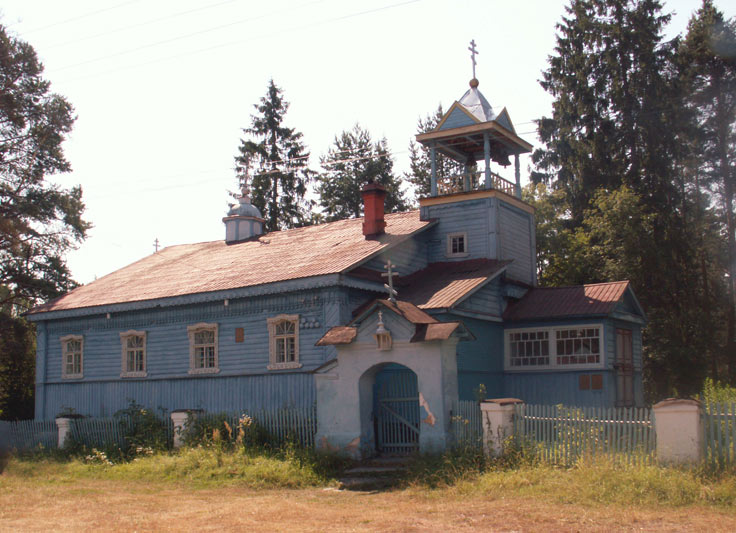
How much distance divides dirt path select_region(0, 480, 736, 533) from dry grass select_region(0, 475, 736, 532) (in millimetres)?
13

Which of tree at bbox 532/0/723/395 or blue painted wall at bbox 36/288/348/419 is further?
tree at bbox 532/0/723/395

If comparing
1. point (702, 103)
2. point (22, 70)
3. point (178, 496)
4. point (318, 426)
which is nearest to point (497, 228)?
point (318, 426)

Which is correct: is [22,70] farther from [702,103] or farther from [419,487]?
[702,103]

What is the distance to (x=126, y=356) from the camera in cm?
2303

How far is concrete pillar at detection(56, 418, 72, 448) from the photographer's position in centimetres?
2081

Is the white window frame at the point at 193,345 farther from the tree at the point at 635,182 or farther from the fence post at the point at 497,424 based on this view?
the tree at the point at 635,182

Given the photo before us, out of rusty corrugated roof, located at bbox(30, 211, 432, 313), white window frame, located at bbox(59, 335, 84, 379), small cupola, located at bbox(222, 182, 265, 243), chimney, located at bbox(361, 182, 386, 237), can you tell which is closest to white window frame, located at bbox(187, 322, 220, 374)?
rusty corrugated roof, located at bbox(30, 211, 432, 313)

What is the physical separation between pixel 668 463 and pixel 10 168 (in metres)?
27.3

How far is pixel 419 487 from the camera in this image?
42.8ft

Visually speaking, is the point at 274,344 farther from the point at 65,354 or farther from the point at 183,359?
the point at 65,354

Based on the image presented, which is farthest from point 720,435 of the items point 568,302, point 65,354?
point 65,354

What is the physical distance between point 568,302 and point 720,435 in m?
8.78

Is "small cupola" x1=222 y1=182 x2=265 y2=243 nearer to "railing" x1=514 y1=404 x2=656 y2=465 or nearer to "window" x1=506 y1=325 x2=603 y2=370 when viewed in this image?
"window" x1=506 y1=325 x2=603 y2=370

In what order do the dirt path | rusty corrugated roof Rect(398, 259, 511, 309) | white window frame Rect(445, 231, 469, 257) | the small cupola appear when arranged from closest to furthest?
the dirt path < rusty corrugated roof Rect(398, 259, 511, 309) < white window frame Rect(445, 231, 469, 257) < the small cupola
